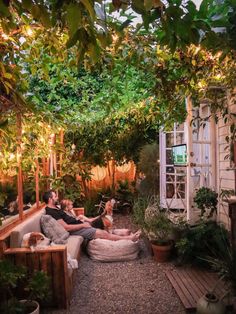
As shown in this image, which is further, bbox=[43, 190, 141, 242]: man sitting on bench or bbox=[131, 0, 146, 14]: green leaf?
bbox=[43, 190, 141, 242]: man sitting on bench

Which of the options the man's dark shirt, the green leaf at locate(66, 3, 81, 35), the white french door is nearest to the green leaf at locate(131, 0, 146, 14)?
the green leaf at locate(66, 3, 81, 35)

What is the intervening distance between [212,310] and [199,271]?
1282mm

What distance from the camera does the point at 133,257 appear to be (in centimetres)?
431

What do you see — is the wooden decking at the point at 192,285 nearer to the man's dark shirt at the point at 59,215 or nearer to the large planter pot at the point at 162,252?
the large planter pot at the point at 162,252

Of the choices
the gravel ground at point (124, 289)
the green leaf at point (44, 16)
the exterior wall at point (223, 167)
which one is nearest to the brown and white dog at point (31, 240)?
the gravel ground at point (124, 289)

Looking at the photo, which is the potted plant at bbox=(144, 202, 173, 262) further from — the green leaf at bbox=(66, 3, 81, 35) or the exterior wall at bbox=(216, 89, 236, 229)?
the green leaf at bbox=(66, 3, 81, 35)

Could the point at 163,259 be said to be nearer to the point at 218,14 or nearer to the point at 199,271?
the point at 199,271

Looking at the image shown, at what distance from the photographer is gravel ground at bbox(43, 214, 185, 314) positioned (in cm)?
286

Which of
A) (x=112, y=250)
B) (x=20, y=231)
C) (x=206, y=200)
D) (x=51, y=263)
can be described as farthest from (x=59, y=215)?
(x=206, y=200)

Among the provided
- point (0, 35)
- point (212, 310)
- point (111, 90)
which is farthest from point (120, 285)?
point (0, 35)

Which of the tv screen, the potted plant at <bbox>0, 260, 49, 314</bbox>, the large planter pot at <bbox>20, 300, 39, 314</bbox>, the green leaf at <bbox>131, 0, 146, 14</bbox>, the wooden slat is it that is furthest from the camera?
the tv screen

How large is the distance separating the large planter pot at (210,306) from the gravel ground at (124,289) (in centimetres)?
33

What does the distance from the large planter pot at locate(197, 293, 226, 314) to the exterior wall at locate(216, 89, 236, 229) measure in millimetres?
1666

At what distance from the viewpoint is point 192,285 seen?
3258mm
